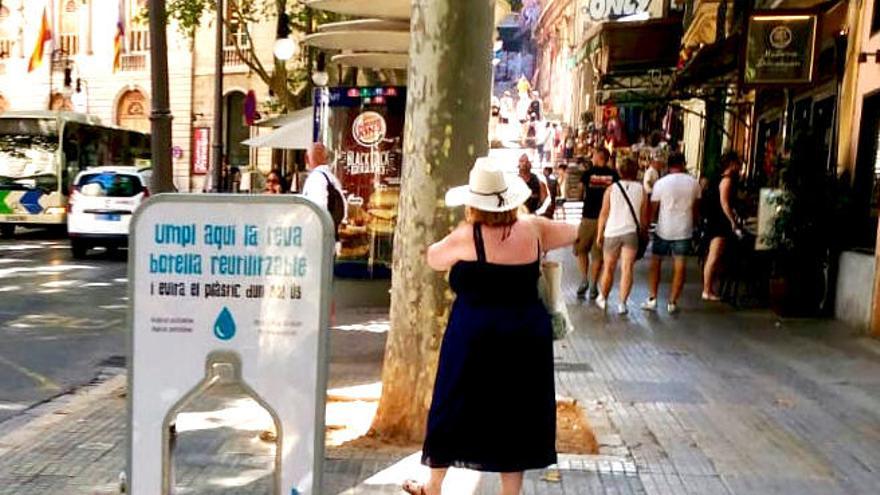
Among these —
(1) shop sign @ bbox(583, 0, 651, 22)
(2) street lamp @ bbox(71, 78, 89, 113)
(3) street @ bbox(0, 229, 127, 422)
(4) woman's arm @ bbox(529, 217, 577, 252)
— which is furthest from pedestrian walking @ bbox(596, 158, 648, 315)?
(2) street lamp @ bbox(71, 78, 89, 113)

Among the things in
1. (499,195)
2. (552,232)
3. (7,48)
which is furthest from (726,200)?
(7,48)

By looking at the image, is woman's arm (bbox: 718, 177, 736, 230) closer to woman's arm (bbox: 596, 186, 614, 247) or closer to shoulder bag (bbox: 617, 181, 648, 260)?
shoulder bag (bbox: 617, 181, 648, 260)

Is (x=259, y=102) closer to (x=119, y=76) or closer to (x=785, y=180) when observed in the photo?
(x=119, y=76)

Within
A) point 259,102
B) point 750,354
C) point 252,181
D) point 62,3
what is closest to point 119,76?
point 62,3

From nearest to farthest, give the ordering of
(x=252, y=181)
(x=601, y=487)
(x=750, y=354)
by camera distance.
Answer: (x=601, y=487)
(x=750, y=354)
(x=252, y=181)

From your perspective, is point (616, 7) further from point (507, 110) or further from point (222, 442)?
point (507, 110)

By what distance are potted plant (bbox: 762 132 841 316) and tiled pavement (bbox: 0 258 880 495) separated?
3.72 ft

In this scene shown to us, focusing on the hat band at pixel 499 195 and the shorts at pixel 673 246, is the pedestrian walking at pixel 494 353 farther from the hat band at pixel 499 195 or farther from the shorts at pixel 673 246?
the shorts at pixel 673 246

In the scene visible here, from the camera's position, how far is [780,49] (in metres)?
10.6

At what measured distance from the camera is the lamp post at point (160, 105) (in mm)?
5719

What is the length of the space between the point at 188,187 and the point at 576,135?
16.9 meters

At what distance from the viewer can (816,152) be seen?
962 cm

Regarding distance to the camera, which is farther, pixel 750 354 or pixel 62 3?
pixel 62 3

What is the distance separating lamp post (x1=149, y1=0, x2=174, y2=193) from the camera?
5.72 meters
